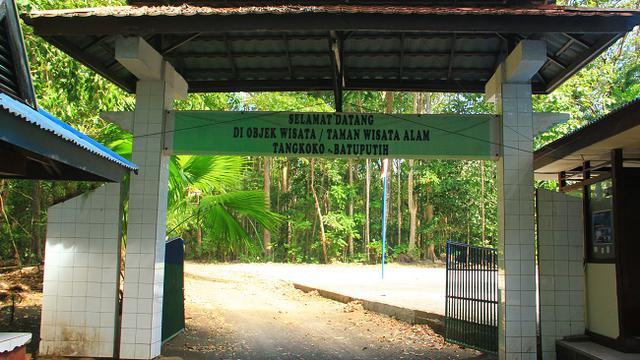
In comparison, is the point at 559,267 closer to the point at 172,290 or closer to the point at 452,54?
the point at 452,54

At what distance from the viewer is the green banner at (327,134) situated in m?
8.22

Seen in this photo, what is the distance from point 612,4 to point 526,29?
15.5 m

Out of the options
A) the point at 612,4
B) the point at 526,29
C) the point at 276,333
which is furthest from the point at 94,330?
the point at 612,4

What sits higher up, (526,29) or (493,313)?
(526,29)

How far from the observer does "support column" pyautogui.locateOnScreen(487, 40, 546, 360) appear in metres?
7.57

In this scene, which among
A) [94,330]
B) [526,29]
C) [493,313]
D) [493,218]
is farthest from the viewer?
[493,218]

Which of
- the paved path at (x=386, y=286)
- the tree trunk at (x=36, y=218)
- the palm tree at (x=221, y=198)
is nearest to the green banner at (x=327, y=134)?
the palm tree at (x=221, y=198)

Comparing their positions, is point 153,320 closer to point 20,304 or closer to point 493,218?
point 20,304

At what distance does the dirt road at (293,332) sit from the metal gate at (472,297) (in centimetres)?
30

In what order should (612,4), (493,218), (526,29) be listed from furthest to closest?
1. (493,218)
2. (612,4)
3. (526,29)

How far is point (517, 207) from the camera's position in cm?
776

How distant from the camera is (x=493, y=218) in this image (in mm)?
31828

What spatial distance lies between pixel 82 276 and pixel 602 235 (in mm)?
7434

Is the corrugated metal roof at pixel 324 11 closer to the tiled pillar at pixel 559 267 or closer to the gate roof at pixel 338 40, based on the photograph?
the gate roof at pixel 338 40
